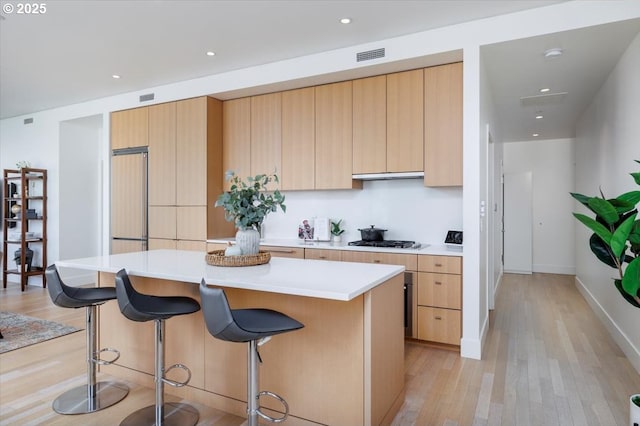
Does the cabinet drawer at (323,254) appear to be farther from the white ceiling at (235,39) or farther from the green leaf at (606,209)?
the green leaf at (606,209)

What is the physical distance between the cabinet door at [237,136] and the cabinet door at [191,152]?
1.02 feet

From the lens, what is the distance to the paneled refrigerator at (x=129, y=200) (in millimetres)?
5277

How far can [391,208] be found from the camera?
4.39 metres

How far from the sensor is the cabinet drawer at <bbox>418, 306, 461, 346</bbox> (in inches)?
135

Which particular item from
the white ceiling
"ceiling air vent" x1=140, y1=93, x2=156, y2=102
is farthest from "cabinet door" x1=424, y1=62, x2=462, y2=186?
"ceiling air vent" x1=140, y1=93, x2=156, y2=102

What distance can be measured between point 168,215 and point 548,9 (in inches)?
181

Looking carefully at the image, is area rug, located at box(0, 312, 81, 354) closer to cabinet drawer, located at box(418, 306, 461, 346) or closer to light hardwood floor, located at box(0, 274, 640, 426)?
light hardwood floor, located at box(0, 274, 640, 426)

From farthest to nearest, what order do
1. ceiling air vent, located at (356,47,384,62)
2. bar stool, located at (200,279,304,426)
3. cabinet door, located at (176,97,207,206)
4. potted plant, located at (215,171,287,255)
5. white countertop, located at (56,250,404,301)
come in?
cabinet door, located at (176,97,207,206)
ceiling air vent, located at (356,47,384,62)
potted plant, located at (215,171,287,255)
white countertop, located at (56,250,404,301)
bar stool, located at (200,279,304,426)

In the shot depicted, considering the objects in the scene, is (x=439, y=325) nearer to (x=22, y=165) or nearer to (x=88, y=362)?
(x=88, y=362)


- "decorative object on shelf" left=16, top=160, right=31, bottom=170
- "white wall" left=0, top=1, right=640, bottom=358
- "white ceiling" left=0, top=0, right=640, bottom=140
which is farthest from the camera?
"decorative object on shelf" left=16, top=160, right=31, bottom=170

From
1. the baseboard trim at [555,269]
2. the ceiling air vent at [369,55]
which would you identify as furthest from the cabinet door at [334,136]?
the baseboard trim at [555,269]

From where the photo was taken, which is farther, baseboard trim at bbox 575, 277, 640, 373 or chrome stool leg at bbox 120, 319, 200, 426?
baseboard trim at bbox 575, 277, 640, 373

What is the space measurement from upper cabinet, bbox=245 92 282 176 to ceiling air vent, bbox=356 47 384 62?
1.19m

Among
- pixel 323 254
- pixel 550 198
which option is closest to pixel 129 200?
pixel 323 254
